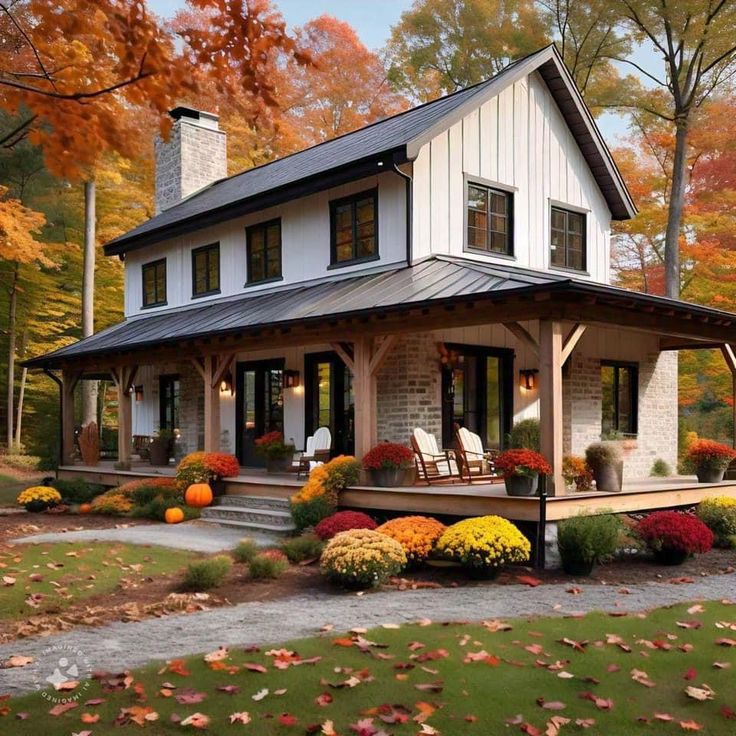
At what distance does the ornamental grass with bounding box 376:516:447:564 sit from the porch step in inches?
106

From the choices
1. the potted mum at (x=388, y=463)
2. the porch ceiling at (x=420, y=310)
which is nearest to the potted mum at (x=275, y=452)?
the porch ceiling at (x=420, y=310)

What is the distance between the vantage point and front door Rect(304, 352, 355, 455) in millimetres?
14383

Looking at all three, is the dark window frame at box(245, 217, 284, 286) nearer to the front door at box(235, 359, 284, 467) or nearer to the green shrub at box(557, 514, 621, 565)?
the front door at box(235, 359, 284, 467)

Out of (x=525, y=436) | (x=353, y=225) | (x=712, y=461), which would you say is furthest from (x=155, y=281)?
(x=712, y=461)

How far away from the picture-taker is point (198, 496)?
44.3 feet

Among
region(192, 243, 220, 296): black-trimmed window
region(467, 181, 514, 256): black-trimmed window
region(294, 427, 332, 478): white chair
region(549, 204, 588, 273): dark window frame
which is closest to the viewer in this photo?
region(294, 427, 332, 478): white chair

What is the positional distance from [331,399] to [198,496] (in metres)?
2.88

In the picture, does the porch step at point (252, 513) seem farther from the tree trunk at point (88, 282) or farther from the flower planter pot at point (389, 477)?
the tree trunk at point (88, 282)

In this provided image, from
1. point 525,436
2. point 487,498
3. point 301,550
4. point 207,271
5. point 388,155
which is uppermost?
point 388,155

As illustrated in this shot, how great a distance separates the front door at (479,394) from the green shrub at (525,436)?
1107 mm

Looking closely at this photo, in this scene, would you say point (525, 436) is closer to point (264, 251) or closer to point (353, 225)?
point (353, 225)

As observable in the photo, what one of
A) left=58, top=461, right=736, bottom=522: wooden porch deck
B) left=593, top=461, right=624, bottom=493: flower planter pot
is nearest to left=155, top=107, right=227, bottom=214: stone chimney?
left=58, top=461, right=736, bottom=522: wooden porch deck

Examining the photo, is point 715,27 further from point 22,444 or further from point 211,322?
point 22,444

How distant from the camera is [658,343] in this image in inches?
639
